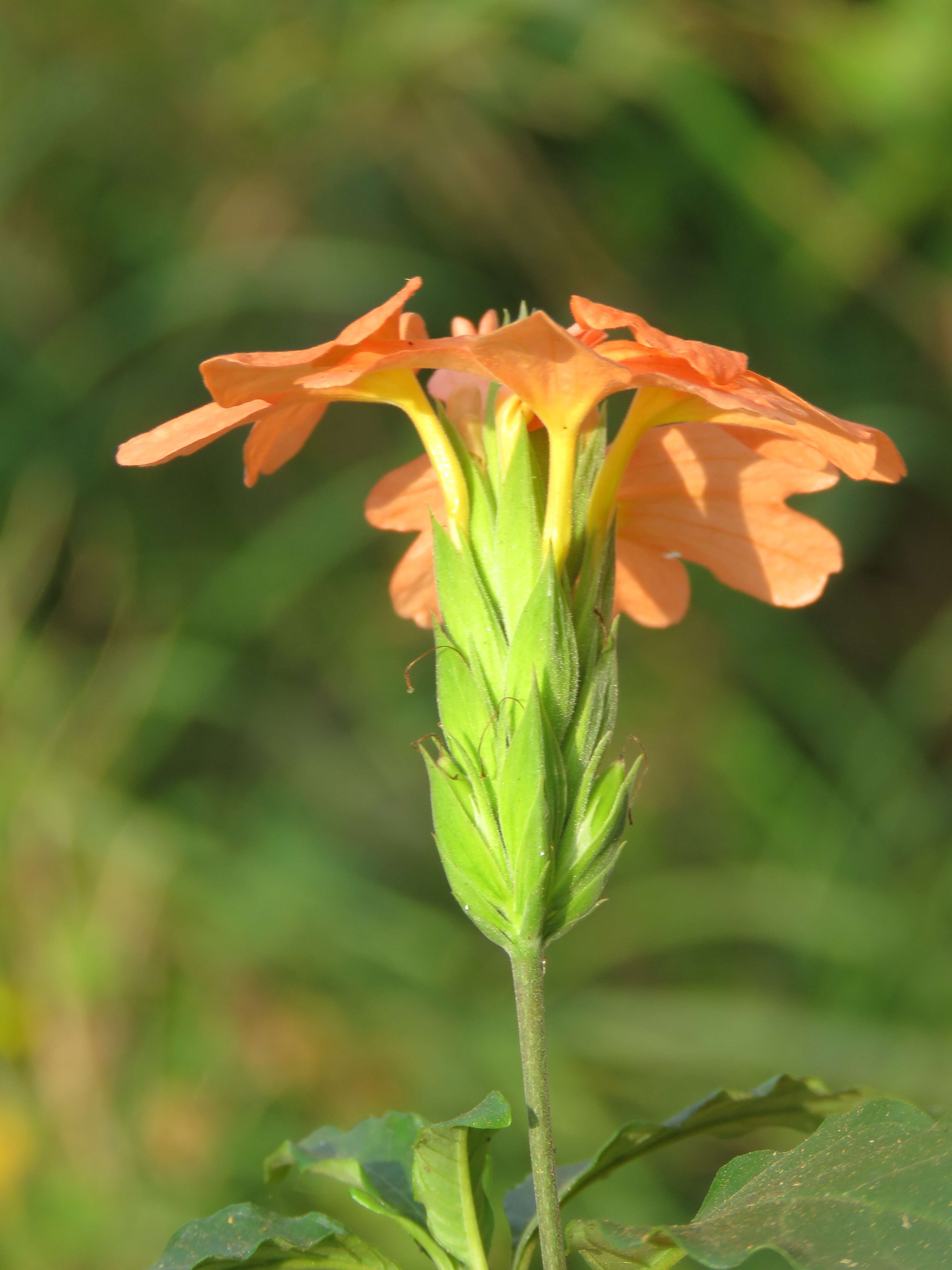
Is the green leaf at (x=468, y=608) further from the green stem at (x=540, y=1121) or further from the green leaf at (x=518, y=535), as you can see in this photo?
the green stem at (x=540, y=1121)

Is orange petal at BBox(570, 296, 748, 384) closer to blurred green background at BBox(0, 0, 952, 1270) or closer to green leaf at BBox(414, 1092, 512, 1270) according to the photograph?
green leaf at BBox(414, 1092, 512, 1270)

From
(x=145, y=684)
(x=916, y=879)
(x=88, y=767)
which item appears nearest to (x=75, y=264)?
(x=145, y=684)

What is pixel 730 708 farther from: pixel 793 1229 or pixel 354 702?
pixel 793 1229

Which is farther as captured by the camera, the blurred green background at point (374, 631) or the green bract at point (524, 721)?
the blurred green background at point (374, 631)

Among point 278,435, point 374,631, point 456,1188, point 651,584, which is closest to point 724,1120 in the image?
point 456,1188

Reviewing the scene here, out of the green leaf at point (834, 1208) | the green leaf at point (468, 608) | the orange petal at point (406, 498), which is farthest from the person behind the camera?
the orange petal at point (406, 498)

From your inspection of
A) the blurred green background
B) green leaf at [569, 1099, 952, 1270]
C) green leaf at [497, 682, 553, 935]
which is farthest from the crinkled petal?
the blurred green background

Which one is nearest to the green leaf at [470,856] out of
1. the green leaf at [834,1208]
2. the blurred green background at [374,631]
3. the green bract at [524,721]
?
the green bract at [524,721]
